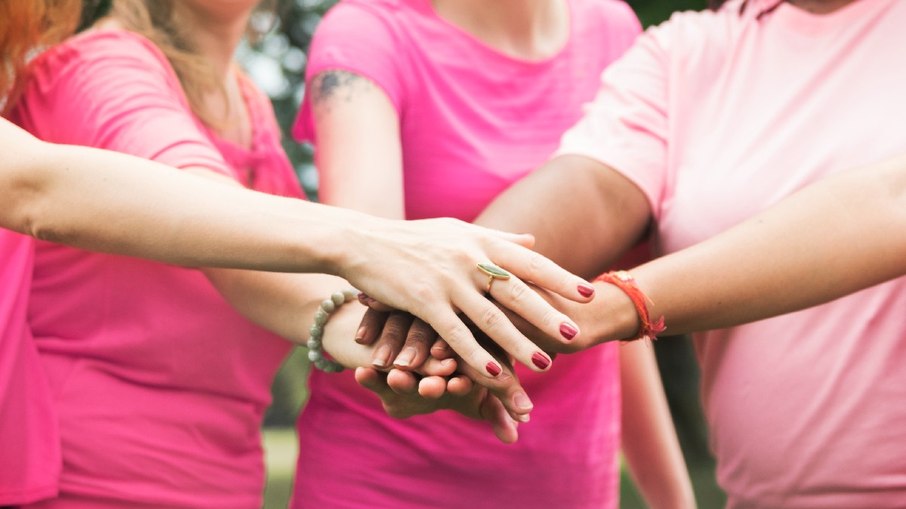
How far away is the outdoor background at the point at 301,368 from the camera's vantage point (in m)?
5.23

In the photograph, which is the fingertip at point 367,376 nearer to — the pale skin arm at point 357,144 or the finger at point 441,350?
the finger at point 441,350

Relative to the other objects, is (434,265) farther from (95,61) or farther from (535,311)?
(95,61)

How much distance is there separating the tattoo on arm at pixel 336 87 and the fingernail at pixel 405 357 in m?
0.48

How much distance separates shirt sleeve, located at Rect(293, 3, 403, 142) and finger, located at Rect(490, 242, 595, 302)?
41cm

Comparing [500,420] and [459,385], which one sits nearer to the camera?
[459,385]

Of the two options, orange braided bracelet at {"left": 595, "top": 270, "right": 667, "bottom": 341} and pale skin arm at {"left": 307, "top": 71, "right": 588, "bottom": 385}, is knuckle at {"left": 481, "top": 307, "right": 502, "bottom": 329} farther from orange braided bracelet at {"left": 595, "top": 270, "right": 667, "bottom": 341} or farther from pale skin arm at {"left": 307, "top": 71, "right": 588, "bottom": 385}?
pale skin arm at {"left": 307, "top": 71, "right": 588, "bottom": 385}

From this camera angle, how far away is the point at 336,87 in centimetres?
193

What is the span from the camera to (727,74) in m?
1.89

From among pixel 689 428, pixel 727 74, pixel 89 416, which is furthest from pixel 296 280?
pixel 689 428

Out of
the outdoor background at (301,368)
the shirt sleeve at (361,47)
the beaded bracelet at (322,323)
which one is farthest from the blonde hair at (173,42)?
the outdoor background at (301,368)

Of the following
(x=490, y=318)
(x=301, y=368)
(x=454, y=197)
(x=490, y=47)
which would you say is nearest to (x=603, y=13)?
(x=490, y=47)

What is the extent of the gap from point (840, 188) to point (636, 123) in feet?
1.26

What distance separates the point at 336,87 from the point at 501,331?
56 cm

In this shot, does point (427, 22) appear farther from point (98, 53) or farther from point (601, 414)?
point (601, 414)
